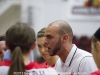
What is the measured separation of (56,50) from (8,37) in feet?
2.70

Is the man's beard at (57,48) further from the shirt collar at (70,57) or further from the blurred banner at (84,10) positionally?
the blurred banner at (84,10)

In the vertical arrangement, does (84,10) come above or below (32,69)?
below

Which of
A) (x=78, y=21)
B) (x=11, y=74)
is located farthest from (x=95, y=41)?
(x=78, y=21)

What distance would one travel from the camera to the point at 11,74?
2230mm

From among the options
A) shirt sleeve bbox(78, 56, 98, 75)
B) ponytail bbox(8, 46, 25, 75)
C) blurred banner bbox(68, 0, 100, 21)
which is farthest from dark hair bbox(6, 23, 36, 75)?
blurred banner bbox(68, 0, 100, 21)

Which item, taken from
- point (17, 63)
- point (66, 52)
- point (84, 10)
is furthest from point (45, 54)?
point (84, 10)

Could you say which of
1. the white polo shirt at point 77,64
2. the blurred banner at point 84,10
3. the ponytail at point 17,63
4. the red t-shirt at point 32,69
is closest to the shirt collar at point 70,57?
the white polo shirt at point 77,64

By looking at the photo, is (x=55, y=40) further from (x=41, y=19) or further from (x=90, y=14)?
(x=90, y=14)

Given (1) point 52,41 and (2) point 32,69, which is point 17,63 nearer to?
(2) point 32,69

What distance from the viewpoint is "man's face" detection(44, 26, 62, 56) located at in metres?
3.06

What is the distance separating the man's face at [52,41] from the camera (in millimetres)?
3059

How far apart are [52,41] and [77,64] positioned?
1.13 ft

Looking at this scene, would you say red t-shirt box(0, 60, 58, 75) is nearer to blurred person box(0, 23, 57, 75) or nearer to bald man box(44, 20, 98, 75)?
blurred person box(0, 23, 57, 75)

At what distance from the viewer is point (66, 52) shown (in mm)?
3139
